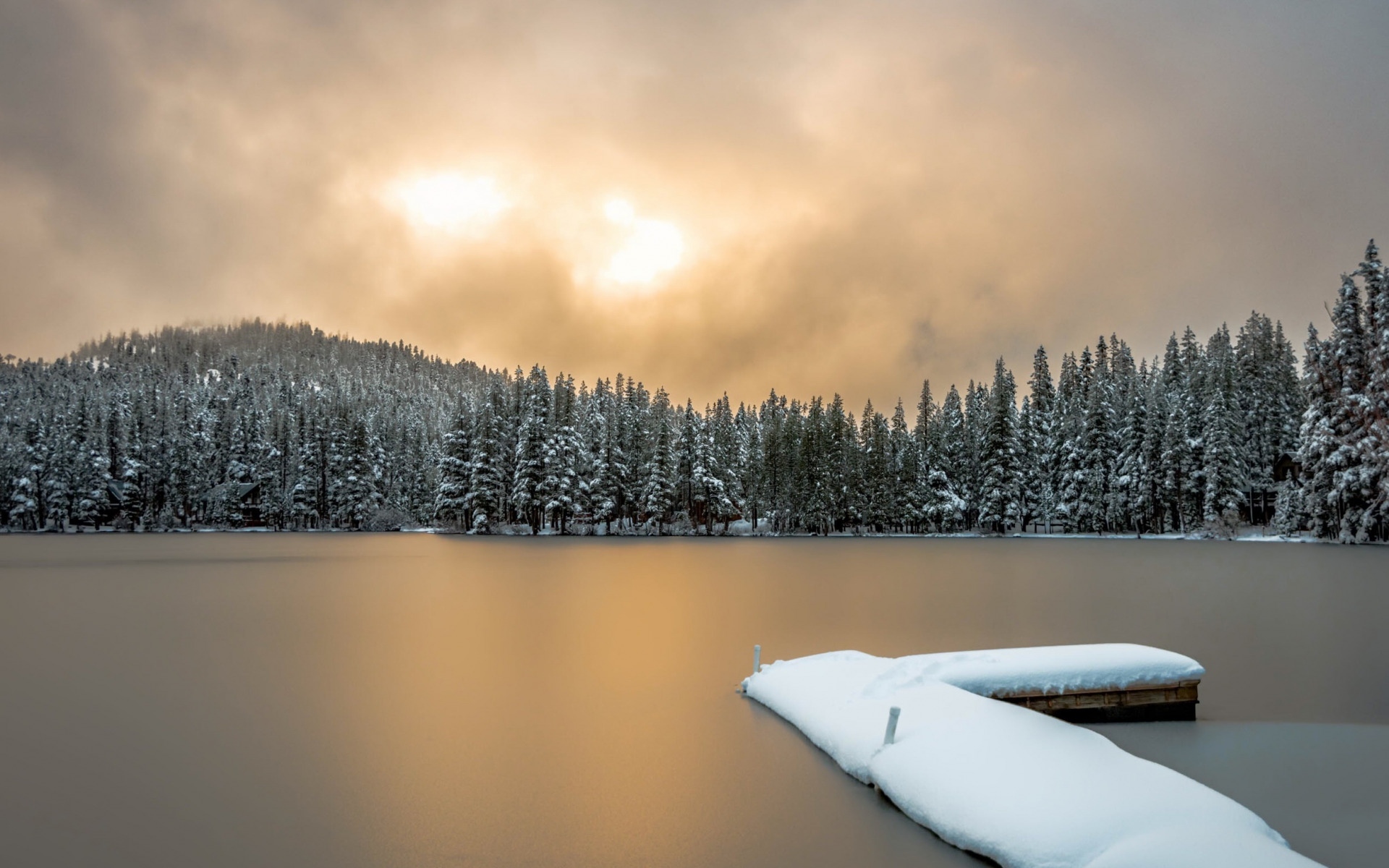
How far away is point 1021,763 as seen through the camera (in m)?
7.59

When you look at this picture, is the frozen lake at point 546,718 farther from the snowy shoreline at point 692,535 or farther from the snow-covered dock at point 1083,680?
the snowy shoreline at point 692,535

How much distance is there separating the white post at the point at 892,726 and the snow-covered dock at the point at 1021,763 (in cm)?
3

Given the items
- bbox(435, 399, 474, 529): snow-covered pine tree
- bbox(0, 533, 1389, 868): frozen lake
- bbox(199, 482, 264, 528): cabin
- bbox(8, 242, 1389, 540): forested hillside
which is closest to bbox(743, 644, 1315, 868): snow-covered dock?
bbox(0, 533, 1389, 868): frozen lake

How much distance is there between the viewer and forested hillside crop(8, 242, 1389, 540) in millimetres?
67562

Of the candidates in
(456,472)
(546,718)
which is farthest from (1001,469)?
(546,718)

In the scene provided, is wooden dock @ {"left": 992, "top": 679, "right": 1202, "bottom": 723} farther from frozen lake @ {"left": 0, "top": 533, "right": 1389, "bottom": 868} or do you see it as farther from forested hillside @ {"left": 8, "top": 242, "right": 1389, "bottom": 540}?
forested hillside @ {"left": 8, "top": 242, "right": 1389, "bottom": 540}

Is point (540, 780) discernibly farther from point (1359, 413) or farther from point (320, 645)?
point (1359, 413)

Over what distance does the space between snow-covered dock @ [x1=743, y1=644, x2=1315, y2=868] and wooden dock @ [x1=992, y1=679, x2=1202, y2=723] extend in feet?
0.29

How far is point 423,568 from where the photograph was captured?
40719 millimetres

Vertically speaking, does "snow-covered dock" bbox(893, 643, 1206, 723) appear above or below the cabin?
below

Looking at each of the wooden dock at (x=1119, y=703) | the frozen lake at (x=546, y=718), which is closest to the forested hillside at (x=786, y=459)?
the frozen lake at (x=546, y=718)

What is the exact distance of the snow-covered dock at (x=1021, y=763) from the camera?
617 centimetres

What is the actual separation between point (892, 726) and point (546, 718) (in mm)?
5392

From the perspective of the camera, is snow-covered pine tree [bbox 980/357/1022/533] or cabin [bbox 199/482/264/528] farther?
cabin [bbox 199/482/264/528]
